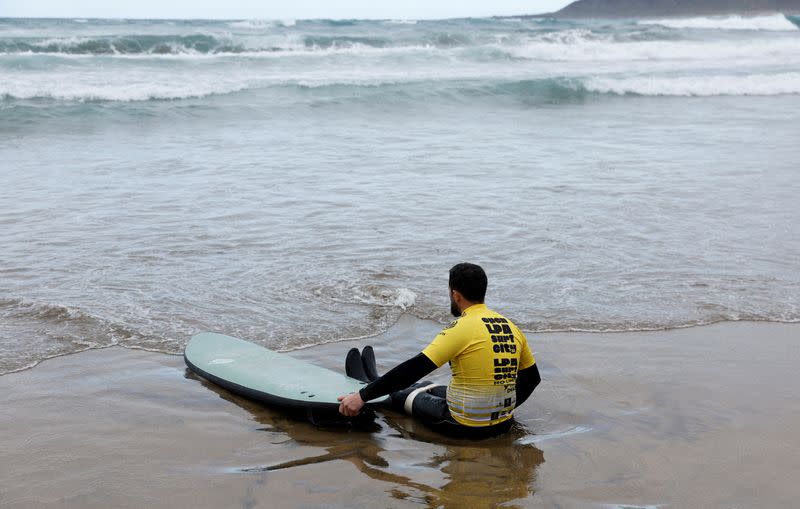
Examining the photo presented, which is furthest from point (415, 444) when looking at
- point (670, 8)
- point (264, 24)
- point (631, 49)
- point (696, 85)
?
point (670, 8)

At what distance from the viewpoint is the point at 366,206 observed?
8773 mm

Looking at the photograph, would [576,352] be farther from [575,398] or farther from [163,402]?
[163,402]

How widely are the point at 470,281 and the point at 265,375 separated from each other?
4.59 ft

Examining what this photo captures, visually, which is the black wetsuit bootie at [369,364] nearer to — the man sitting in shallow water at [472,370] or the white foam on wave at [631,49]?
the man sitting in shallow water at [472,370]

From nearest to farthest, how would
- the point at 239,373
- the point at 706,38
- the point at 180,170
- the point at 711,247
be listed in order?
the point at 239,373 → the point at 711,247 → the point at 180,170 → the point at 706,38

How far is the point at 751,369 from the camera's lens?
4.74 meters

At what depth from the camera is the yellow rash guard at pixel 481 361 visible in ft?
12.2

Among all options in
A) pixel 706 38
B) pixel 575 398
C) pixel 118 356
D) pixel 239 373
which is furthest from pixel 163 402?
pixel 706 38

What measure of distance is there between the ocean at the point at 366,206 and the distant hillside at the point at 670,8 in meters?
55.2

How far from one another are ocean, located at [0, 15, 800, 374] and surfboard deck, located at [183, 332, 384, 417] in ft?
1.31

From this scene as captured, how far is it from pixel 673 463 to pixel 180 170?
28.0 feet

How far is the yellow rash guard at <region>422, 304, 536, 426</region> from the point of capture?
3.73 m

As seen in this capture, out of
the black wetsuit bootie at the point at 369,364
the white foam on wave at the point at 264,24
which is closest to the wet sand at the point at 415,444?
the black wetsuit bootie at the point at 369,364

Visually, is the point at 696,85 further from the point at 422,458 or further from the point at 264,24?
the point at 264,24
